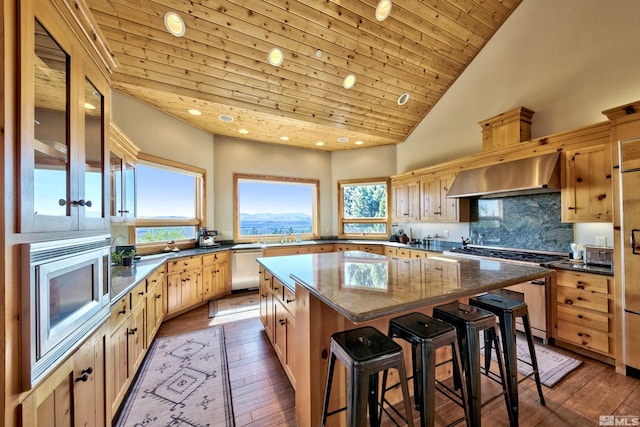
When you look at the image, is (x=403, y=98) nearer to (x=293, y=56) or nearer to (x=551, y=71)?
(x=551, y=71)

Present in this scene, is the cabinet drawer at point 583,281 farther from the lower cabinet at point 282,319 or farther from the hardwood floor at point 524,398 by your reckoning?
the lower cabinet at point 282,319

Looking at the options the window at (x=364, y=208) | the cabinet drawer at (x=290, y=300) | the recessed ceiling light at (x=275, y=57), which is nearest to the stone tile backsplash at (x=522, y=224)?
the window at (x=364, y=208)

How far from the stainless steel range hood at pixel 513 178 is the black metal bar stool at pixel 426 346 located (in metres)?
2.26

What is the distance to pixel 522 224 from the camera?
3.30 metres

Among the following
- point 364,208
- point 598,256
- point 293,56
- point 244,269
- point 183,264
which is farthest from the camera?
point 364,208

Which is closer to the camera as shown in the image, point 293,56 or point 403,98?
point 293,56

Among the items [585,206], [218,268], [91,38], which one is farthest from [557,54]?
[218,268]

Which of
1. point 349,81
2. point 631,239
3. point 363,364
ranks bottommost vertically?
point 363,364

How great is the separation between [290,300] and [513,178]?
303 centimetres

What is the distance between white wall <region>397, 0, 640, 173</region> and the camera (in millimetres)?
2578

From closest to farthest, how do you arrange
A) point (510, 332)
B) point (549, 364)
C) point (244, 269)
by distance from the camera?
point (510, 332) < point (549, 364) < point (244, 269)

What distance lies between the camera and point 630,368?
2.07 m

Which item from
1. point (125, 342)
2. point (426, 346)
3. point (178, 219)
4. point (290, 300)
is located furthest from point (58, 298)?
point (178, 219)

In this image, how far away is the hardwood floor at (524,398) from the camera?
168cm
